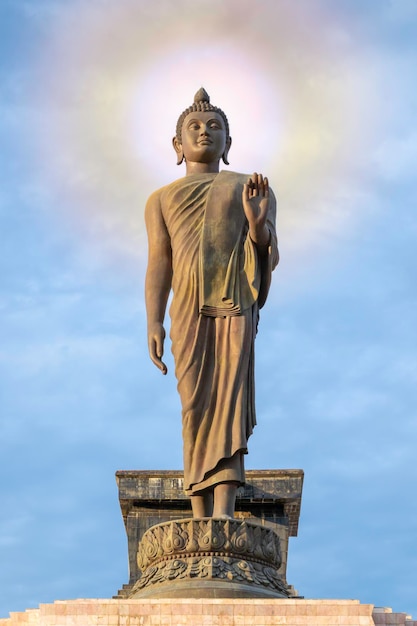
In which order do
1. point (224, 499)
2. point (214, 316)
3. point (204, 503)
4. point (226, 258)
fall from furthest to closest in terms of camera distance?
point (226, 258) → point (214, 316) → point (204, 503) → point (224, 499)

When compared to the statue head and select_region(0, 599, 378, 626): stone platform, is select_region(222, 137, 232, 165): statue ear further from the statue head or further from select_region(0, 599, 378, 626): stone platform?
select_region(0, 599, 378, 626): stone platform

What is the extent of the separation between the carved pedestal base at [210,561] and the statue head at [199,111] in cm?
451

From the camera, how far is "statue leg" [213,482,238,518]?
15.4 meters

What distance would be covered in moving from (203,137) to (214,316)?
226 centimetres

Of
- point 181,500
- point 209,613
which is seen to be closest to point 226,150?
point 209,613

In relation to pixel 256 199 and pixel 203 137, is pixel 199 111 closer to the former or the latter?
pixel 203 137

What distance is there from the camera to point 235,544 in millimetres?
14773

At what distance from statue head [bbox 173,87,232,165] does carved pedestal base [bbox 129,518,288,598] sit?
14.8ft

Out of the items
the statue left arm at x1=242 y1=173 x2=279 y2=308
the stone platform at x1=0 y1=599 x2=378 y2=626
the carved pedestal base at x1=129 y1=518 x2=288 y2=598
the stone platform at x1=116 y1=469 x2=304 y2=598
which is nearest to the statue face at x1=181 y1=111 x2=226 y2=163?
the statue left arm at x1=242 y1=173 x2=279 y2=308

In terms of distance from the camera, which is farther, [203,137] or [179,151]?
[179,151]

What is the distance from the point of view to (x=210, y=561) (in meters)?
14.6

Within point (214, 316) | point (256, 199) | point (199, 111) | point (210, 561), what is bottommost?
point (210, 561)

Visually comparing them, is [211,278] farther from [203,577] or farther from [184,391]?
[203,577]

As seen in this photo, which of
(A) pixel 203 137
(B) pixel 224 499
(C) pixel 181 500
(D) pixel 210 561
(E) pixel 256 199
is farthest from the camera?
(C) pixel 181 500
